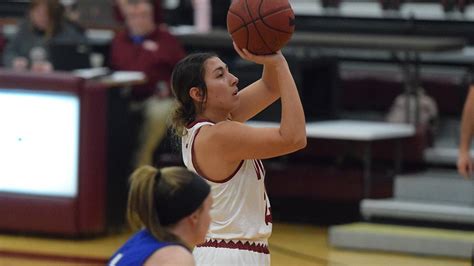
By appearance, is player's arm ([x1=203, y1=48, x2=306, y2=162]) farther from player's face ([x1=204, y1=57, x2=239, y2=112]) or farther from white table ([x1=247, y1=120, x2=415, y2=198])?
white table ([x1=247, y1=120, x2=415, y2=198])

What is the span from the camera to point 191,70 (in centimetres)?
523

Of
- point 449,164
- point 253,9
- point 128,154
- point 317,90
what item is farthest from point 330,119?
point 253,9

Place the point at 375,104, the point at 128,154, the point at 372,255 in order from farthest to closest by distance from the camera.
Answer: the point at 375,104 < the point at 128,154 < the point at 372,255

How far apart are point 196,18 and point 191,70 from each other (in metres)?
7.89

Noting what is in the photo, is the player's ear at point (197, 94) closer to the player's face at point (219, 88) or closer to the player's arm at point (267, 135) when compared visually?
the player's face at point (219, 88)

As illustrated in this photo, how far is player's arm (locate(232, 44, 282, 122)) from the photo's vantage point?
5496 millimetres

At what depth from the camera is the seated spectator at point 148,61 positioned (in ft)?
37.2

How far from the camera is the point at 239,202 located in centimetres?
522

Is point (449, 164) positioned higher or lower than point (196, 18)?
lower

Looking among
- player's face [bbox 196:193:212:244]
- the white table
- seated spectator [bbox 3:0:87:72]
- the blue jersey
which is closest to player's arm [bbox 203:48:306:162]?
player's face [bbox 196:193:212:244]

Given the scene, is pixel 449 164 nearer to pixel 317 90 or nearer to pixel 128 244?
pixel 317 90

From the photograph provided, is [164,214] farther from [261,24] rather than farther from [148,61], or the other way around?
[148,61]

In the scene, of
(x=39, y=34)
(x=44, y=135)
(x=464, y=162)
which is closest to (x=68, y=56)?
(x=39, y=34)

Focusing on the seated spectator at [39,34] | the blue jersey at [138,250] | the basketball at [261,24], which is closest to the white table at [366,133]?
the seated spectator at [39,34]
